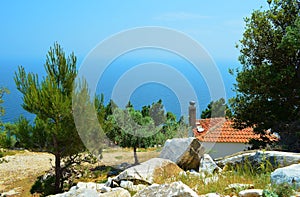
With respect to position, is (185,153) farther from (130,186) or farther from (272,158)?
(130,186)

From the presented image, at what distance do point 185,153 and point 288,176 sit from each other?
295cm

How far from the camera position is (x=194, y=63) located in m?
9.18

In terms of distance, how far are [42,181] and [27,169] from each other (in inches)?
184

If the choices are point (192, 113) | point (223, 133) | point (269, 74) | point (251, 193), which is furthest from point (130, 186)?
point (223, 133)

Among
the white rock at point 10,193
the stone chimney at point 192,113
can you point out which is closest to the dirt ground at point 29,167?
the white rock at point 10,193

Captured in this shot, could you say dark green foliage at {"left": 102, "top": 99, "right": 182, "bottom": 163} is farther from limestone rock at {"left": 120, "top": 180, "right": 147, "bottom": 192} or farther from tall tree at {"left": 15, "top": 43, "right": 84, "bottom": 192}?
limestone rock at {"left": 120, "top": 180, "right": 147, "bottom": 192}

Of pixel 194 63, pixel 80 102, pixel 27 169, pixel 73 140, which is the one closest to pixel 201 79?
pixel 194 63

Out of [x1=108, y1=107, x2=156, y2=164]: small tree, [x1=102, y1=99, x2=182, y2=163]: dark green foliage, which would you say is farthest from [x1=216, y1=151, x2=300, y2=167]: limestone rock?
[x1=108, y1=107, x2=156, y2=164]: small tree

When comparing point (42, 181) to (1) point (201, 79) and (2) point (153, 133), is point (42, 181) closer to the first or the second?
(2) point (153, 133)

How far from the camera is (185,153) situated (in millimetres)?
6277

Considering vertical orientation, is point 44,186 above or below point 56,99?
below

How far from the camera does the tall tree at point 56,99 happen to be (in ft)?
33.3

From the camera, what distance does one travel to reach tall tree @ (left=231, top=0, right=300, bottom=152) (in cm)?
942

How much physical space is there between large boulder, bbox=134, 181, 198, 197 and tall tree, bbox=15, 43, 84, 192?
7.18 meters
